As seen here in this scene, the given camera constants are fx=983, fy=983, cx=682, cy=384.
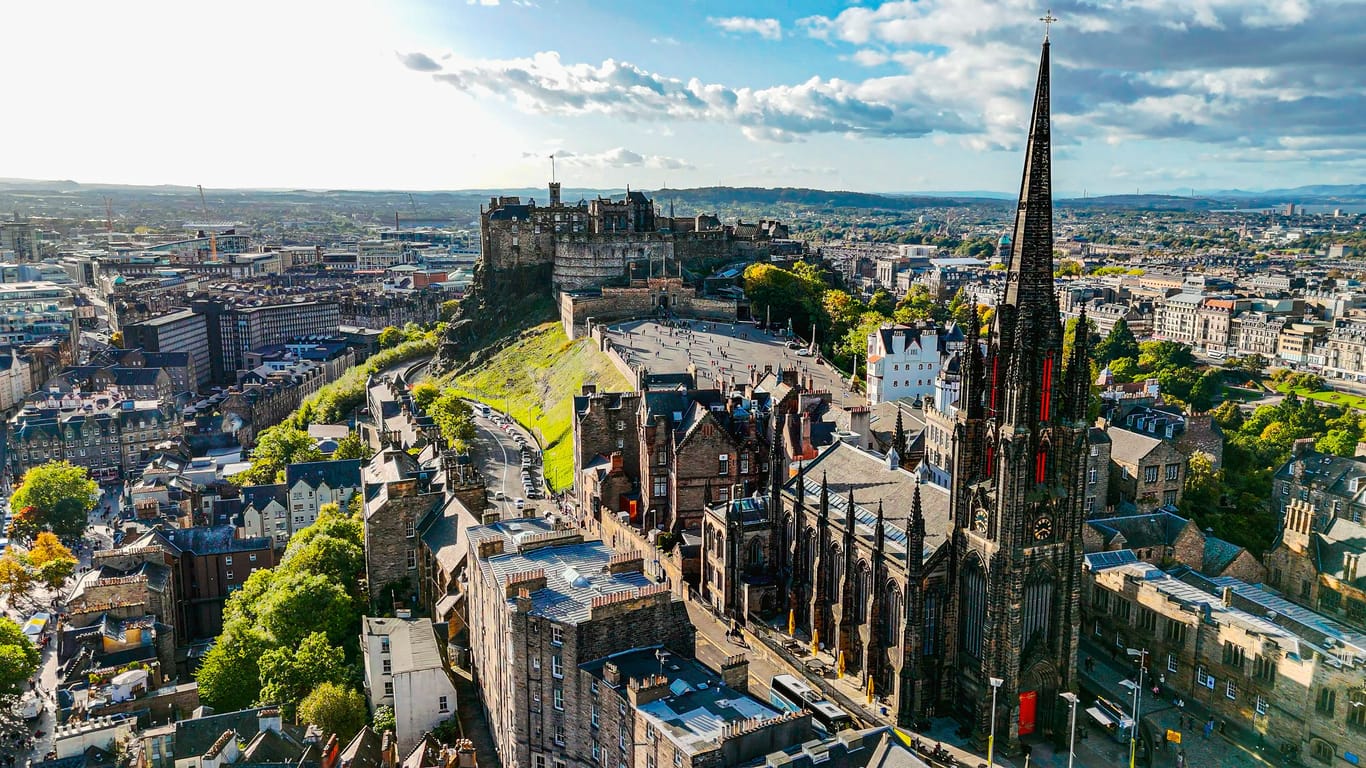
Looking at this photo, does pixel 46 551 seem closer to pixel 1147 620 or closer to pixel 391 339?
pixel 1147 620

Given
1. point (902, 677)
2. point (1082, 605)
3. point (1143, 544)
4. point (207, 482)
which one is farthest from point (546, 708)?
point (207, 482)

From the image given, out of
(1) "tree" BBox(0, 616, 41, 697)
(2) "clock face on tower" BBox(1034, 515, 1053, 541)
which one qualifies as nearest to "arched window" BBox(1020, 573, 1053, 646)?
(2) "clock face on tower" BBox(1034, 515, 1053, 541)

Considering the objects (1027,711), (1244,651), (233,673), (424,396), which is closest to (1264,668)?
(1244,651)

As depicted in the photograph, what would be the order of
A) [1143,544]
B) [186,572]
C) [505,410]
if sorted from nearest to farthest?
[1143,544] → [186,572] → [505,410]

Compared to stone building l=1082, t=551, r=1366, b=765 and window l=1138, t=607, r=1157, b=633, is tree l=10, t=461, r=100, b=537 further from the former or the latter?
window l=1138, t=607, r=1157, b=633

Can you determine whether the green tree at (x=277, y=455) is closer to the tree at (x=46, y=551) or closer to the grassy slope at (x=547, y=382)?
the tree at (x=46, y=551)

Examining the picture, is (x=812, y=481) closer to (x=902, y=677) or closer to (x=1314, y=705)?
(x=902, y=677)
